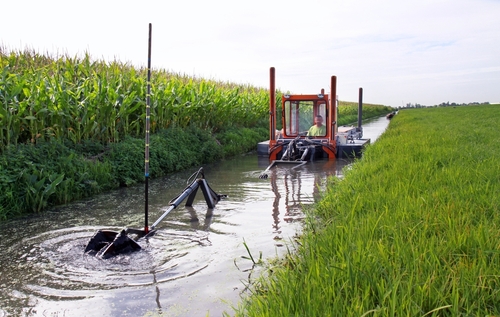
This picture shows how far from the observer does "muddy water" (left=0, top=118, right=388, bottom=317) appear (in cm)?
425

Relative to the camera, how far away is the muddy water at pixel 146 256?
4.25m

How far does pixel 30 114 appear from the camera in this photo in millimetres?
9195

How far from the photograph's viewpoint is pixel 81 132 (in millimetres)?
10656

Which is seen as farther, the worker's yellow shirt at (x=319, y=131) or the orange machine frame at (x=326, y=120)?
the worker's yellow shirt at (x=319, y=131)

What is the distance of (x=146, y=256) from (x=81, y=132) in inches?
236

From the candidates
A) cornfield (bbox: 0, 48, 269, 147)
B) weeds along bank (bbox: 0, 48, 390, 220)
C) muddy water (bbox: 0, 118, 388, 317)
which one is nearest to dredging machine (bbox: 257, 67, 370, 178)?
weeds along bank (bbox: 0, 48, 390, 220)

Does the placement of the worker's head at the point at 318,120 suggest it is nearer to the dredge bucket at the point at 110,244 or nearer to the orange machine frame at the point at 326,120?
the orange machine frame at the point at 326,120

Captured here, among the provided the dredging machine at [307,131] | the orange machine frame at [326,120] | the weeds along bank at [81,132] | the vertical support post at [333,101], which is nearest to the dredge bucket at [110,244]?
the weeds along bank at [81,132]

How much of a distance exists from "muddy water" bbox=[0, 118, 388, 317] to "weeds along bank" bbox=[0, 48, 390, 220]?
49 cm

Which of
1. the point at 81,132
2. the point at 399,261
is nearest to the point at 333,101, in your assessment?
the point at 81,132

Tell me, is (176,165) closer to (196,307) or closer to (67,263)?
(67,263)

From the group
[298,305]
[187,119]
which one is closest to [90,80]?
[187,119]

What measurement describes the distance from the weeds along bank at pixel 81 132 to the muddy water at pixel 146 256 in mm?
494

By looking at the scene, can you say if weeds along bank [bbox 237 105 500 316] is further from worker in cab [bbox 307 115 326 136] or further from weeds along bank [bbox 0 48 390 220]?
worker in cab [bbox 307 115 326 136]
